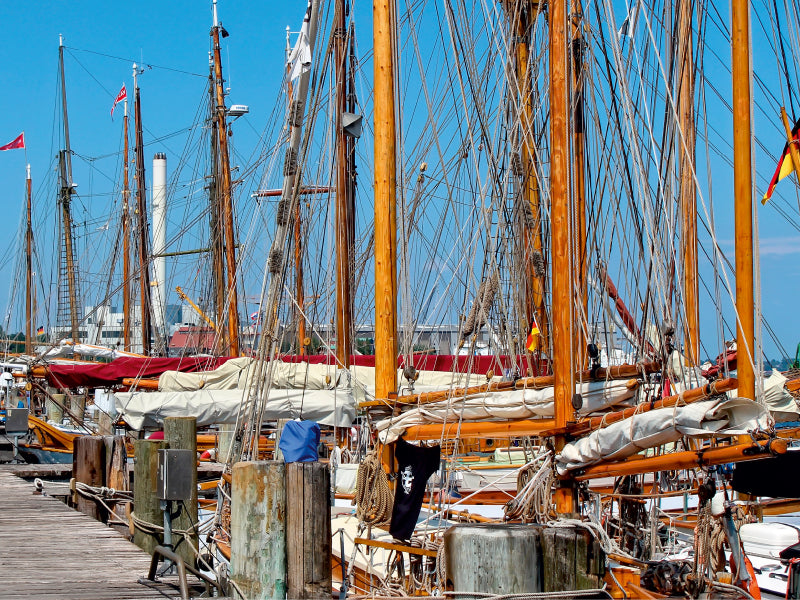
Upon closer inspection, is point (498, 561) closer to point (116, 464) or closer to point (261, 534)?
point (261, 534)

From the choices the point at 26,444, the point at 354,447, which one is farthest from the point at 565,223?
the point at 26,444

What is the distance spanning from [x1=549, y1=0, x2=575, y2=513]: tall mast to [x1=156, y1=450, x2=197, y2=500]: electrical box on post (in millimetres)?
3571

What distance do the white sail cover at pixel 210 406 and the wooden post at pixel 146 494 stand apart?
943 cm

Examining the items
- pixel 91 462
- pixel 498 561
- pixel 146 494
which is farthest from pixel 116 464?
pixel 498 561

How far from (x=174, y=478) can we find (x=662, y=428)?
4.30m

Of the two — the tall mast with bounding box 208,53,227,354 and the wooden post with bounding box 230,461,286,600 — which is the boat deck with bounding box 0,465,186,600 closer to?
the wooden post with bounding box 230,461,286,600

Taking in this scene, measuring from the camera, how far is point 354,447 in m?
21.6

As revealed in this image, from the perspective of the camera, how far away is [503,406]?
10945 mm

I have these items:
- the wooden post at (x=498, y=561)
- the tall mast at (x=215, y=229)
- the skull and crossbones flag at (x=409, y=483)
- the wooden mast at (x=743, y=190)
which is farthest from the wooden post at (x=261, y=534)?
the tall mast at (x=215, y=229)

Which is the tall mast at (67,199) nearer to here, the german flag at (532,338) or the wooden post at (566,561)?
the german flag at (532,338)

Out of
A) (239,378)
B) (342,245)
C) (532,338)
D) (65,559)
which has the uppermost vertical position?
(342,245)

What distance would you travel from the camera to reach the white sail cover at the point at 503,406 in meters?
10.6

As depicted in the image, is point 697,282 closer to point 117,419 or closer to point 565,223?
point 565,223

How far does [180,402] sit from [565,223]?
44.6ft
